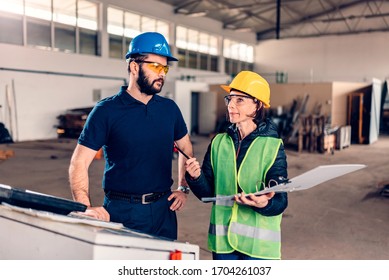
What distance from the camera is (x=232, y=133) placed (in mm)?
2031

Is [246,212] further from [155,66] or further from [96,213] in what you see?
[155,66]

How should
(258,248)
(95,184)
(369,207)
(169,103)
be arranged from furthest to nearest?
1. (95,184)
2. (369,207)
3. (169,103)
4. (258,248)

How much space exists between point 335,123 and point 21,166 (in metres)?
11.3

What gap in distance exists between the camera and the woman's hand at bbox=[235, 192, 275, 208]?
1708 millimetres

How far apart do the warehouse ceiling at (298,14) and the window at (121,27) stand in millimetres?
1939

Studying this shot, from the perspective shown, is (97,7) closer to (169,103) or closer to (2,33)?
(2,33)

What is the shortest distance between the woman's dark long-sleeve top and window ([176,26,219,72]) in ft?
56.6

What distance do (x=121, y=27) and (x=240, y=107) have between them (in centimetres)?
1515

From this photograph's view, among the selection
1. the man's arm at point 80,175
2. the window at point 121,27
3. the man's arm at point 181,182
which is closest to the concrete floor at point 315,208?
the man's arm at point 181,182

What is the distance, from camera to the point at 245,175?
1922mm

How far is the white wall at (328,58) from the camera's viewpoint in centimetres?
2111

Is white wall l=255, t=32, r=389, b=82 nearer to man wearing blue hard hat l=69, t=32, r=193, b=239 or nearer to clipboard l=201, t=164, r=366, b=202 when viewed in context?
man wearing blue hard hat l=69, t=32, r=193, b=239

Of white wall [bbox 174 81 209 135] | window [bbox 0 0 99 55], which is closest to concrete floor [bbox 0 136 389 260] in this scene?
window [bbox 0 0 99 55]
